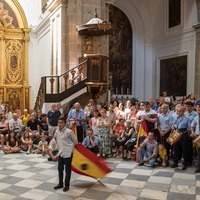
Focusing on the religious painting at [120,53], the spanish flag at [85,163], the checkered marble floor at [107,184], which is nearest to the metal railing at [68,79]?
the checkered marble floor at [107,184]

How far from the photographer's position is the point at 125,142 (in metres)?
8.94

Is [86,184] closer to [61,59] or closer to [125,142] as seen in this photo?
[125,142]

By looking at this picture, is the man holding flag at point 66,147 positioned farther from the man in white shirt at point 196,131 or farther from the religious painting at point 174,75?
the religious painting at point 174,75

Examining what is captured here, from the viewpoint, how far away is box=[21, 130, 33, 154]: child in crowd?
32.5ft

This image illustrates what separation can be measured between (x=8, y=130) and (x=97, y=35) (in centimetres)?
543

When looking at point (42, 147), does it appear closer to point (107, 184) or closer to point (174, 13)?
point (107, 184)

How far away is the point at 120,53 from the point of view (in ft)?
64.0

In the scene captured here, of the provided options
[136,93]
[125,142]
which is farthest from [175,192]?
[136,93]

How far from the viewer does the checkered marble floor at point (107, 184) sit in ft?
18.8

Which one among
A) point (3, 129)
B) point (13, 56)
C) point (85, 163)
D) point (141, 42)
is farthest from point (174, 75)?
point (85, 163)

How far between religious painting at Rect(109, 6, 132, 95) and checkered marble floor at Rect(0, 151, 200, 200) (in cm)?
1140

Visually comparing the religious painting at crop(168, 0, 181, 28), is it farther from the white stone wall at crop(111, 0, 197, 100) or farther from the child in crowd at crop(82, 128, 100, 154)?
the child in crowd at crop(82, 128, 100, 154)

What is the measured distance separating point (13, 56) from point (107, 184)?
1406cm

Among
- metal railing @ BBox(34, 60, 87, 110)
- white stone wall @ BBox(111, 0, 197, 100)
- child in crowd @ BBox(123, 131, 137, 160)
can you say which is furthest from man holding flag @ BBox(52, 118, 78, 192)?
white stone wall @ BBox(111, 0, 197, 100)
